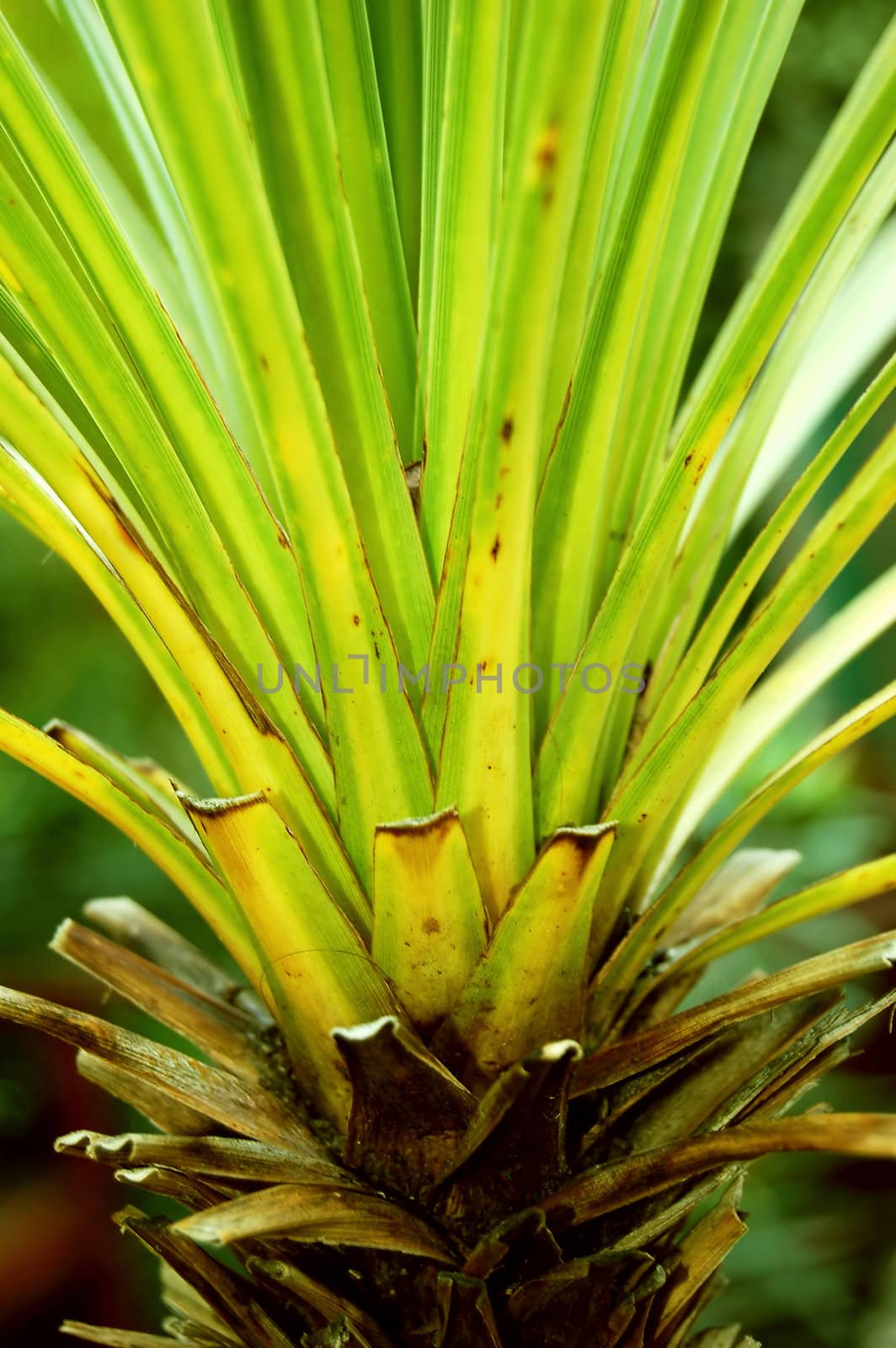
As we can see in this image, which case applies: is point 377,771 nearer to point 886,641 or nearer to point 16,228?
point 16,228

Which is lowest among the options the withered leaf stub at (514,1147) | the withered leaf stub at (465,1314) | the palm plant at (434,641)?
the withered leaf stub at (465,1314)

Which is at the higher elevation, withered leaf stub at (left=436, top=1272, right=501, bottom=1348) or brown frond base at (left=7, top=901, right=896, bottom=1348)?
brown frond base at (left=7, top=901, right=896, bottom=1348)

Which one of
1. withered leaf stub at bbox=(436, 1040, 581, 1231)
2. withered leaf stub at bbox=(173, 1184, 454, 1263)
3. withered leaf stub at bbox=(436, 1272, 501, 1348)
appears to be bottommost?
withered leaf stub at bbox=(436, 1272, 501, 1348)

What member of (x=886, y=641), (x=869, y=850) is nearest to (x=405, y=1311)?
(x=869, y=850)

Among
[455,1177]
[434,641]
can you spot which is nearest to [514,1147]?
[455,1177]

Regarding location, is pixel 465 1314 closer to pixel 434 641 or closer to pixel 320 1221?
pixel 320 1221

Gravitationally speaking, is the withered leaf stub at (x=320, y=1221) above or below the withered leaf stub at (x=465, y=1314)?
above

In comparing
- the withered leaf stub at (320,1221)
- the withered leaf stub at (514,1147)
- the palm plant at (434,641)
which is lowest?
the withered leaf stub at (320,1221)
